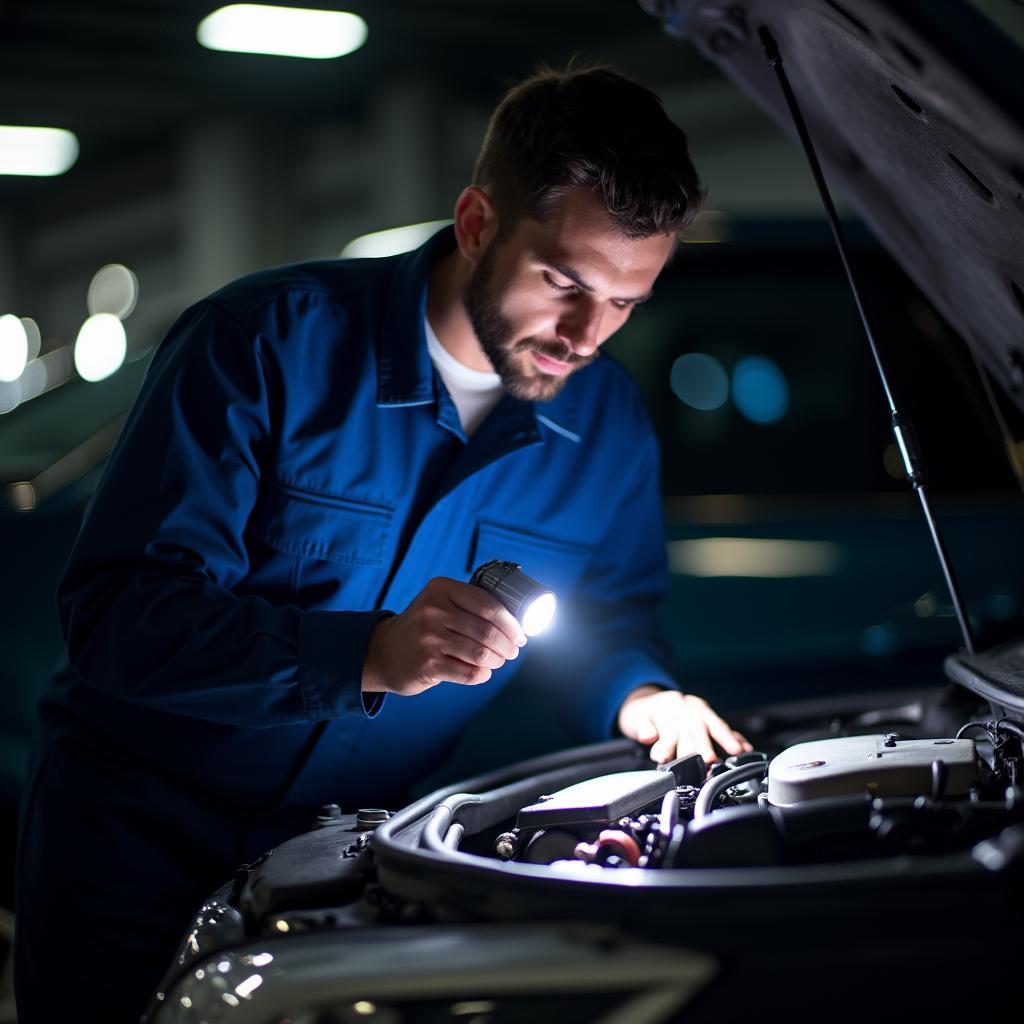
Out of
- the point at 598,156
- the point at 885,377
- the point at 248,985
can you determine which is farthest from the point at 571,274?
the point at 248,985

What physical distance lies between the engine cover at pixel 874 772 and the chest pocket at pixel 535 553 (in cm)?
50

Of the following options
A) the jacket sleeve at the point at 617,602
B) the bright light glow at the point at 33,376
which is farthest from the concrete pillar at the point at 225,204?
the jacket sleeve at the point at 617,602

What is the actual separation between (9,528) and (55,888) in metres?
1.12

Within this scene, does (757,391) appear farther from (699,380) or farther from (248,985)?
(248,985)

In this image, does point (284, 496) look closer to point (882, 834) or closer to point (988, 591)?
point (882, 834)

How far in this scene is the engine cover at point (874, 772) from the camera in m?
1.11

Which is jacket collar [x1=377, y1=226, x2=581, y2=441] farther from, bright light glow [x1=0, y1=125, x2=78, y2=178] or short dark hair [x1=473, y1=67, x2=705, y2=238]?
bright light glow [x1=0, y1=125, x2=78, y2=178]

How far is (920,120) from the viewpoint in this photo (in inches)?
46.5

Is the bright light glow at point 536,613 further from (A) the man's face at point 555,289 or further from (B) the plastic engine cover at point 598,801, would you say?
(A) the man's face at point 555,289

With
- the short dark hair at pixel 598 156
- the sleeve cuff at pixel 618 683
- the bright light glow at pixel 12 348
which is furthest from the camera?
the bright light glow at pixel 12 348

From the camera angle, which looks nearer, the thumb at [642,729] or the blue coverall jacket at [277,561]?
the blue coverall jacket at [277,561]

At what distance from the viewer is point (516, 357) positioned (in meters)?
1.46

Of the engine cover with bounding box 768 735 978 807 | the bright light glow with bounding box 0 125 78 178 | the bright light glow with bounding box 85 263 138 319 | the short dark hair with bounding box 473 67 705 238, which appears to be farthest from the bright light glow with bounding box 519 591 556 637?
the bright light glow with bounding box 0 125 78 178

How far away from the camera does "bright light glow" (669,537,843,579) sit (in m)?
2.36
